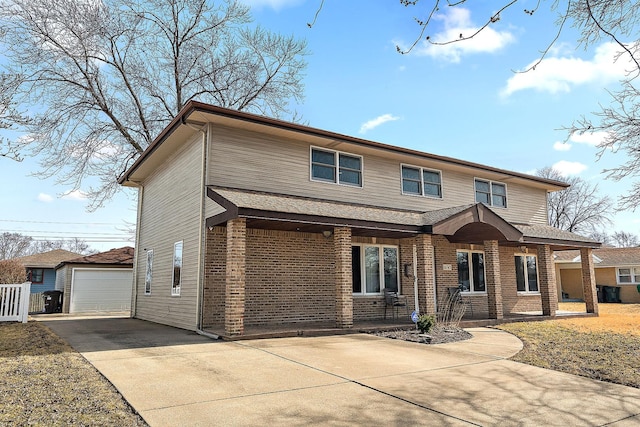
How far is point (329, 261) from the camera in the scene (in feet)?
43.1

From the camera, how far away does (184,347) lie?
8.55 meters

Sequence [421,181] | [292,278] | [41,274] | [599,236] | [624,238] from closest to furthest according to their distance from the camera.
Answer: [292,278]
[421,181]
[41,274]
[599,236]
[624,238]

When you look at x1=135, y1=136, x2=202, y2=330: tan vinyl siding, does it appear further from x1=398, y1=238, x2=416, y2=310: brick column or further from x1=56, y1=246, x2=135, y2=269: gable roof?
x1=56, y1=246, x2=135, y2=269: gable roof

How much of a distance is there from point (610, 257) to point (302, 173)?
2576cm

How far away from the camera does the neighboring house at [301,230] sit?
437 inches

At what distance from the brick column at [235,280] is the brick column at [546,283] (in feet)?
36.3

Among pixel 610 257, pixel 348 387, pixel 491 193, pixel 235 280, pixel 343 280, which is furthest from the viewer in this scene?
pixel 610 257

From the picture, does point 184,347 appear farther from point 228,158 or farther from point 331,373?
point 228,158

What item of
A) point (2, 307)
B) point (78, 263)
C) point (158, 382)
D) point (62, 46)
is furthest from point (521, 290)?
point (62, 46)

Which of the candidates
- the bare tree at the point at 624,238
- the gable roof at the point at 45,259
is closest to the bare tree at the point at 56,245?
the gable roof at the point at 45,259

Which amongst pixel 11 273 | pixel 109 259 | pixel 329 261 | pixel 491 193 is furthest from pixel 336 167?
pixel 11 273

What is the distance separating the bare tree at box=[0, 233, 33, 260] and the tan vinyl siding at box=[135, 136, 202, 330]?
60258 millimetres

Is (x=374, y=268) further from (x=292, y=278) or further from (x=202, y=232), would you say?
(x=202, y=232)

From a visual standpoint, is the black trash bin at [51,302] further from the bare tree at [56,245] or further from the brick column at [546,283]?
the bare tree at [56,245]
